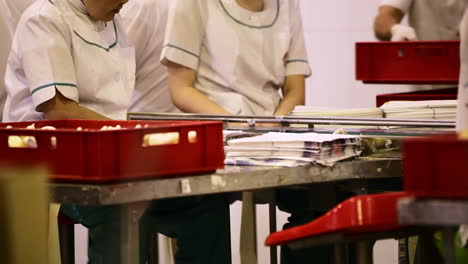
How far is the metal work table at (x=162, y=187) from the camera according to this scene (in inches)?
73.0

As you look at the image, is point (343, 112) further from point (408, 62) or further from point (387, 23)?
point (387, 23)

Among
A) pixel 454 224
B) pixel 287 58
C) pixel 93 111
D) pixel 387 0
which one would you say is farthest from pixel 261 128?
pixel 387 0

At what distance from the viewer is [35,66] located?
8.89 ft

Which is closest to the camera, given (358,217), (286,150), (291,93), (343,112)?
(358,217)

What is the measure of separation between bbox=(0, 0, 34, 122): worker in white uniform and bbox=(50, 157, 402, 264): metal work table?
159 cm

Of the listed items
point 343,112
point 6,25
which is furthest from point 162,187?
point 6,25

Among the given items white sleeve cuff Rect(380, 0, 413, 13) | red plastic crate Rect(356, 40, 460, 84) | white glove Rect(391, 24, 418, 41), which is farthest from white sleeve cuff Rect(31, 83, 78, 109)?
white sleeve cuff Rect(380, 0, 413, 13)

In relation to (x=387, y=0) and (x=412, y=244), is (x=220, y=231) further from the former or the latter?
(x=387, y=0)

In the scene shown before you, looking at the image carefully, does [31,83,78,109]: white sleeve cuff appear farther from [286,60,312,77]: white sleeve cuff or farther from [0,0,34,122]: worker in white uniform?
[286,60,312,77]: white sleeve cuff

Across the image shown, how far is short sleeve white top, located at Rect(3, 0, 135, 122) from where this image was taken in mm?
2709

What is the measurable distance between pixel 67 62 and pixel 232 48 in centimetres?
69

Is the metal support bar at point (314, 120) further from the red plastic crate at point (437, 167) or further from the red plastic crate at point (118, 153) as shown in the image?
the red plastic crate at point (437, 167)

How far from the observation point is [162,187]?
191cm

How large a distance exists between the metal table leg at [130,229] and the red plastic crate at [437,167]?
73 cm
